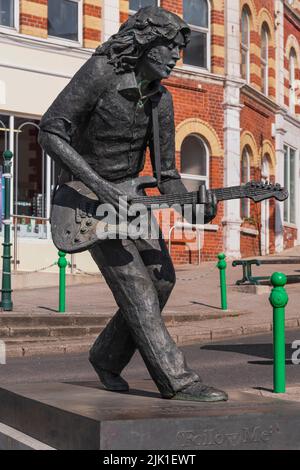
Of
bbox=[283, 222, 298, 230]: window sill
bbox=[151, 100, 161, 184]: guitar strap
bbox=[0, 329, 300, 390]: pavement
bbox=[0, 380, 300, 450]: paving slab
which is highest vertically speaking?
bbox=[283, 222, 298, 230]: window sill

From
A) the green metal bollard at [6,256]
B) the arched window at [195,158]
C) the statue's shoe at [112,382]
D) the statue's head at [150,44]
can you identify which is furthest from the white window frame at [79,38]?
the statue's shoe at [112,382]

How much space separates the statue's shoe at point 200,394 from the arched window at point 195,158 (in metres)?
18.8

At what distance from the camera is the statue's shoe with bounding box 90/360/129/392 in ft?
18.2

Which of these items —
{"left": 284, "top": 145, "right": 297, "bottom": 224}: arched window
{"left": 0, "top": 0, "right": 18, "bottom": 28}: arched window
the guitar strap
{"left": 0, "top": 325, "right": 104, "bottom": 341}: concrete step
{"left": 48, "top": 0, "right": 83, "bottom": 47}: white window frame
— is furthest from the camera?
{"left": 284, "top": 145, "right": 297, "bottom": 224}: arched window

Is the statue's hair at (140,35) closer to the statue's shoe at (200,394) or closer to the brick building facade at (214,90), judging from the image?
the statue's shoe at (200,394)

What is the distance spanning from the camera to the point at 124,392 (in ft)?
18.0

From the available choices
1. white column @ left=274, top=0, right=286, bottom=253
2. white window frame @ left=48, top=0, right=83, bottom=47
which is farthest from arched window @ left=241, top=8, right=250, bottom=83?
white window frame @ left=48, top=0, right=83, bottom=47

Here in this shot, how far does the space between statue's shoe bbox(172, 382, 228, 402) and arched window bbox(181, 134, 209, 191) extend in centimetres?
1879

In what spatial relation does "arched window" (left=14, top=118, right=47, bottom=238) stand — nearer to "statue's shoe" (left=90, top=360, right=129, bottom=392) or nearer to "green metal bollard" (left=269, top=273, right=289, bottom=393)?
"green metal bollard" (left=269, top=273, right=289, bottom=393)

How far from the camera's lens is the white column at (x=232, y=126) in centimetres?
2416

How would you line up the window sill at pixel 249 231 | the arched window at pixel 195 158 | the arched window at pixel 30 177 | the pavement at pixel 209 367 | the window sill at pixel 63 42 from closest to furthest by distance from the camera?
1. the pavement at pixel 209 367
2. the arched window at pixel 30 177
3. the window sill at pixel 63 42
4. the arched window at pixel 195 158
5. the window sill at pixel 249 231

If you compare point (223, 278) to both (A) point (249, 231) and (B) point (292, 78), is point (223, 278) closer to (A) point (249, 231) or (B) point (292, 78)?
(A) point (249, 231)

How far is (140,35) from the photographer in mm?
5281

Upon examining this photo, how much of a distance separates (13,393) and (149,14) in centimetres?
225
